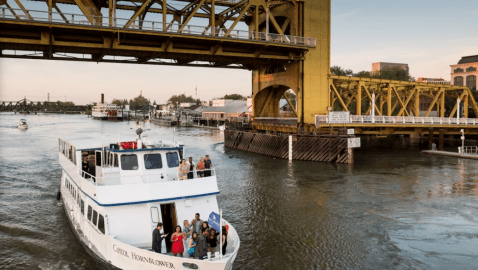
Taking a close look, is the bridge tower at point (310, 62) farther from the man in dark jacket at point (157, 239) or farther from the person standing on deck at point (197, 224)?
the man in dark jacket at point (157, 239)

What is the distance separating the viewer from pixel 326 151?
42062 mm

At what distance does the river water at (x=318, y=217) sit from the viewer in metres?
16.4

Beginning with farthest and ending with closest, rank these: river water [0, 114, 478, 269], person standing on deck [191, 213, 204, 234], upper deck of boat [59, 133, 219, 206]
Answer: river water [0, 114, 478, 269], upper deck of boat [59, 133, 219, 206], person standing on deck [191, 213, 204, 234]

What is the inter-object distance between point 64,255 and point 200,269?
802cm

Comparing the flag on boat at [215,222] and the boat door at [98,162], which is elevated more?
the boat door at [98,162]

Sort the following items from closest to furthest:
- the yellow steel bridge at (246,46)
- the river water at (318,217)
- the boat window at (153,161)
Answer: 1. the boat window at (153,161)
2. the river water at (318,217)
3. the yellow steel bridge at (246,46)

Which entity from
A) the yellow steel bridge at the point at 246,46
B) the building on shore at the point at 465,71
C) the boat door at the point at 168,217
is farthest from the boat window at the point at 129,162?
the building on shore at the point at 465,71

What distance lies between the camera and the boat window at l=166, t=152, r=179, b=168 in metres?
16.5

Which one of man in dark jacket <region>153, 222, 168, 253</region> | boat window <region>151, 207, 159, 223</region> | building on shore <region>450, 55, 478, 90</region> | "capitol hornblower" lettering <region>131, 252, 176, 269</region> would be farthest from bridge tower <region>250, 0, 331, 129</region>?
building on shore <region>450, 55, 478, 90</region>

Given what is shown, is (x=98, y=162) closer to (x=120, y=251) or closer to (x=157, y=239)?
(x=120, y=251)

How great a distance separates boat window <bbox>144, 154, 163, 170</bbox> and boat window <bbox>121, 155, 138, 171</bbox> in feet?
1.27

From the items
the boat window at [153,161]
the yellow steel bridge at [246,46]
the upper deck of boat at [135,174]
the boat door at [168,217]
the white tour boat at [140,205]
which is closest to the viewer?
the white tour boat at [140,205]

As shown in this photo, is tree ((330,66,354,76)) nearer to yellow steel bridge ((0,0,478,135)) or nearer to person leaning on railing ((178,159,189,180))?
yellow steel bridge ((0,0,478,135))

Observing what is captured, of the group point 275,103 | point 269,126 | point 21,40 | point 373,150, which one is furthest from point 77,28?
point 373,150
